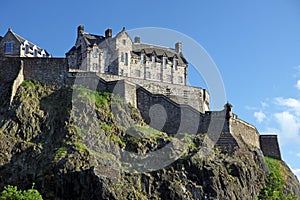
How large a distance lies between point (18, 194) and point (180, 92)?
26741 millimetres

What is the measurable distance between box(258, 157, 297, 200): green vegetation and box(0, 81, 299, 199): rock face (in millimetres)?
785

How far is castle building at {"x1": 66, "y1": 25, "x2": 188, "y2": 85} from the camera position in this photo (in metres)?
64.0

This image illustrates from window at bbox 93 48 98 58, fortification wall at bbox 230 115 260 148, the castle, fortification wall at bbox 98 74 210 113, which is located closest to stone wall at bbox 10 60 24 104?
the castle

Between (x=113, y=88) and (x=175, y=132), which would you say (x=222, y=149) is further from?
(x=113, y=88)

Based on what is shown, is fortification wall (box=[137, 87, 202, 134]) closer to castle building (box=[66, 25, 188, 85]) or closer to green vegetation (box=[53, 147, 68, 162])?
castle building (box=[66, 25, 188, 85])

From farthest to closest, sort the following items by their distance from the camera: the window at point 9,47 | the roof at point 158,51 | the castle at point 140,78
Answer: the roof at point 158,51
the window at point 9,47
the castle at point 140,78

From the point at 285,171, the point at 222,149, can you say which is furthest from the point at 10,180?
the point at 285,171

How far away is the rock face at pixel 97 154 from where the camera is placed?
44406mm

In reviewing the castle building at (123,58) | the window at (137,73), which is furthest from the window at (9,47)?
the window at (137,73)

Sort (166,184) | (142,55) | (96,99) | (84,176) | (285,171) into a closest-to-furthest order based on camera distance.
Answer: (84,176)
(166,184)
(96,99)
(285,171)
(142,55)

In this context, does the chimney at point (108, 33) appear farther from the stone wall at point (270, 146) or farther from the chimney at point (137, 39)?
the stone wall at point (270, 146)

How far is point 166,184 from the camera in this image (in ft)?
155

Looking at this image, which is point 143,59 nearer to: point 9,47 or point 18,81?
point 9,47

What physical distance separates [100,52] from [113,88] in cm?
1131
